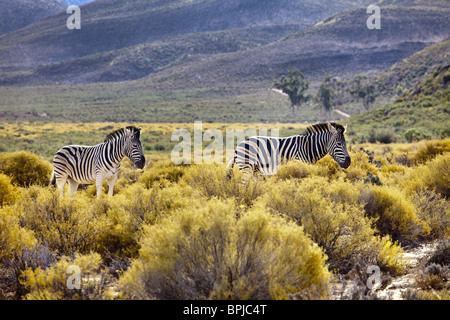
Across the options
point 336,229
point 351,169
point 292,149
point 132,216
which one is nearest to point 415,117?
point 351,169

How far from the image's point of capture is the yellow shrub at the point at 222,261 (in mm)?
3875

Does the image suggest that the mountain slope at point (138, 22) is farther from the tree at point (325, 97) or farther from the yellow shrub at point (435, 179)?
the yellow shrub at point (435, 179)

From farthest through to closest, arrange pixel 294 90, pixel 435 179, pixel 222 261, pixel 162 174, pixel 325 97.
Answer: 1. pixel 294 90
2. pixel 325 97
3. pixel 162 174
4. pixel 435 179
5. pixel 222 261

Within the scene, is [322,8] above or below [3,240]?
above

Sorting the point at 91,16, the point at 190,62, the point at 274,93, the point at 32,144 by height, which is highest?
the point at 91,16

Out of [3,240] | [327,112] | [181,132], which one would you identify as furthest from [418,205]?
[327,112]

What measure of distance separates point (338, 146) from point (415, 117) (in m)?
21.4

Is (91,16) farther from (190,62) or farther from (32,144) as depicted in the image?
(32,144)

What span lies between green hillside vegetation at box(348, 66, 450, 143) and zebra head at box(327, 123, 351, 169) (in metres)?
12.6

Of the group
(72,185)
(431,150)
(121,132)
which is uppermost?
(121,132)

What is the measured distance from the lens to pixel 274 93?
85.4m

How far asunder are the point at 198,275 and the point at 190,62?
111781 millimetres

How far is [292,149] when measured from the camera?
9.58m

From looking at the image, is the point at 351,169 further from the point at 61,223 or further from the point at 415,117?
the point at 415,117
